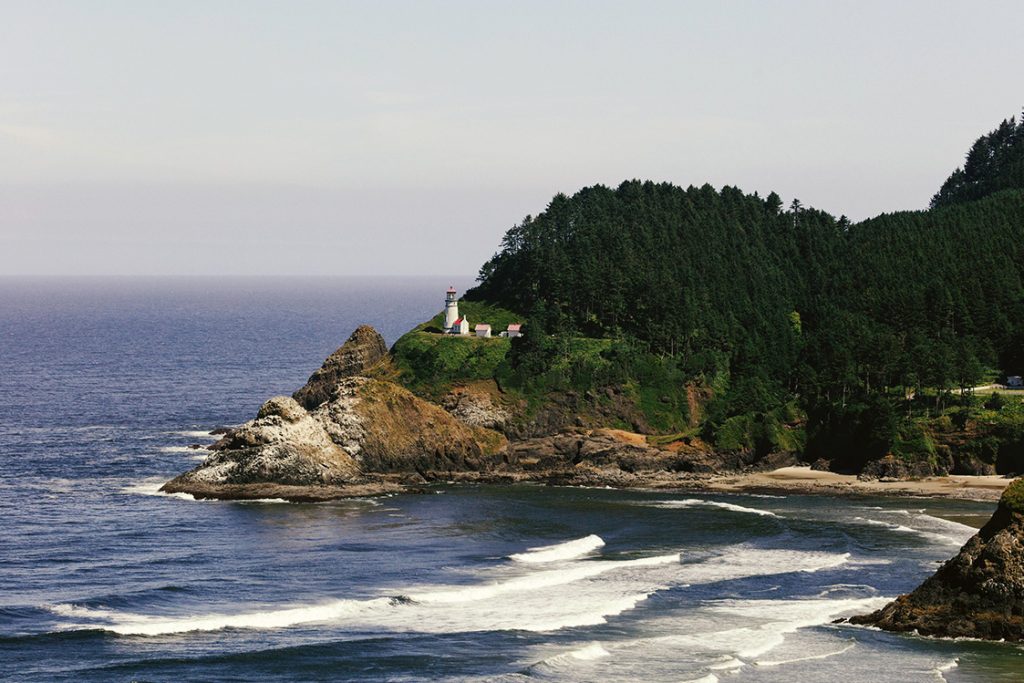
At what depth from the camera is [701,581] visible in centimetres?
7869

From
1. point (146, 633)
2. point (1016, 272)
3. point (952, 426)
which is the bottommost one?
point (146, 633)

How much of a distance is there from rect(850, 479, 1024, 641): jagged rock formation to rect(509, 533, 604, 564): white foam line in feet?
88.0

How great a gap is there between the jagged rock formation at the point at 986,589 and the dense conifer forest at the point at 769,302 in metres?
51.7

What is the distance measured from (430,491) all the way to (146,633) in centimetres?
4461

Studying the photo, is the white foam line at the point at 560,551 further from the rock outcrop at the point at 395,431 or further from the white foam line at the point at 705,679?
the white foam line at the point at 705,679

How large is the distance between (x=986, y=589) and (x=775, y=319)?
86.5 metres

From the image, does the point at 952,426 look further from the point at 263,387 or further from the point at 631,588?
the point at 263,387

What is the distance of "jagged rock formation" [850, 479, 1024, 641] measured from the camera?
61812 mm

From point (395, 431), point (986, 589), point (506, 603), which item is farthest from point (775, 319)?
point (986, 589)

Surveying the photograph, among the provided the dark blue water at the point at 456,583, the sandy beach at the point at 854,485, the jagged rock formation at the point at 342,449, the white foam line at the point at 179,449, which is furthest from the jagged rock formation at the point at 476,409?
the white foam line at the point at 179,449

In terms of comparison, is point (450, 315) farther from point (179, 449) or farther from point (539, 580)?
point (539, 580)

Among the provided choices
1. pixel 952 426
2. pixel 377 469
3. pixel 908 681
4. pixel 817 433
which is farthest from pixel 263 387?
pixel 908 681

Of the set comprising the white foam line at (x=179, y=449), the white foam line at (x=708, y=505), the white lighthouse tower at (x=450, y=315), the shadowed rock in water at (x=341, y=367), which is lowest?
the white foam line at (x=708, y=505)

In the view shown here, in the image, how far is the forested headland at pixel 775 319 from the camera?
11919cm
